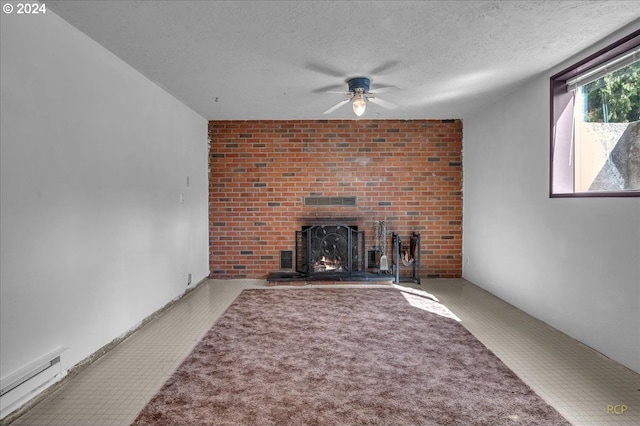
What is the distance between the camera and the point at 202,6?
7.39ft

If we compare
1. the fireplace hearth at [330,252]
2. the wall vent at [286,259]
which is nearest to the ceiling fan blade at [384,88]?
the fireplace hearth at [330,252]

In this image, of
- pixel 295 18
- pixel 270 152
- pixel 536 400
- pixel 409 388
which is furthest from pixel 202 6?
pixel 270 152

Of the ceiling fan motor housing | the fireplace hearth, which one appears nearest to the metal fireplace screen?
the fireplace hearth

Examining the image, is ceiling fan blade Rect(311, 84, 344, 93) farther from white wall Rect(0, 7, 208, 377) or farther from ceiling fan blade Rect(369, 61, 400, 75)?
white wall Rect(0, 7, 208, 377)

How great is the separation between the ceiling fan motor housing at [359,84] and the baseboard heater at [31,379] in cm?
308

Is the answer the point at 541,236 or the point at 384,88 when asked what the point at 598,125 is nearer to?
the point at 541,236

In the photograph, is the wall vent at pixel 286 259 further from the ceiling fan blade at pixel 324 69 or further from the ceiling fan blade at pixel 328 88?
the ceiling fan blade at pixel 324 69

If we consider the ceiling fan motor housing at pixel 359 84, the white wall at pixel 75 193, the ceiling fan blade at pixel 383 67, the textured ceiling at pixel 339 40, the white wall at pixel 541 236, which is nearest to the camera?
the white wall at pixel 75 193

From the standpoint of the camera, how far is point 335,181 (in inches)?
220

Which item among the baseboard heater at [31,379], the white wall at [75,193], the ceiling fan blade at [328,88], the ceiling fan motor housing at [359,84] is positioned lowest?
the baseboard heater at [31,379]

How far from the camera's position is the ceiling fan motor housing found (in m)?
3.57

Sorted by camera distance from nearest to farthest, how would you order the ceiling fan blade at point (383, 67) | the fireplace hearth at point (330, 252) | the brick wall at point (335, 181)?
1. the ceiling fan blade at point (383, 67)
2. the fireplace hearth at point (330, 252)
3. the brick wall at point (335, 181)

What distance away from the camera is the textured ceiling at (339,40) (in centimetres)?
230

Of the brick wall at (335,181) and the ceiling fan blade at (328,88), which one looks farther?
the brick wall at (335,181)
